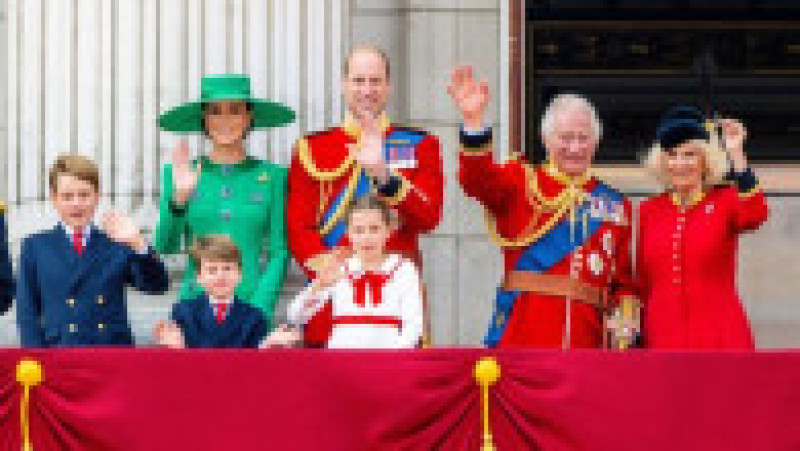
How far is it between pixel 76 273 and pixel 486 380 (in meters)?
1.81

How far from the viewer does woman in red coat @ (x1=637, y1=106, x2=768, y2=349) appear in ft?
29.7

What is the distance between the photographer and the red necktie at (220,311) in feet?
28.6

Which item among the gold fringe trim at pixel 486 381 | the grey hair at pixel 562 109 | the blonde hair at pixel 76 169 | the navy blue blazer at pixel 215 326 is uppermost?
the grey hair at pixel 562 109

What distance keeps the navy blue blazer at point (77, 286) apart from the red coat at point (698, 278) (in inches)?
68.7

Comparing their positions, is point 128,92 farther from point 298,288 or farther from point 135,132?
point 298,288

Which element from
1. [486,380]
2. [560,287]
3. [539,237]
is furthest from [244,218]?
[486,380]

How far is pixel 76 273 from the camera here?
9023 millimetres

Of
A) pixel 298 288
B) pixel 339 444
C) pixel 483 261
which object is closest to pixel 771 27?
pixel 483 261

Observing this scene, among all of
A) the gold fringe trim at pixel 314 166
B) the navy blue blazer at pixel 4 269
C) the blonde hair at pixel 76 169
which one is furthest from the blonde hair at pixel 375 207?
the navy blue blazer at pixel 4 269

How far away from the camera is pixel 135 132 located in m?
10.8

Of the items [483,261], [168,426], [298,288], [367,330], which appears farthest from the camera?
[483,261]

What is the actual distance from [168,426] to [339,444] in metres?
0.53

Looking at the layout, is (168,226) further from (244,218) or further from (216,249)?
(216,249)

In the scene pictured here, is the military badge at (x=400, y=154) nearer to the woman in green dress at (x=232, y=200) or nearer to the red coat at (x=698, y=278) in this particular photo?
the woman in green dress at (x=232, y=200)
